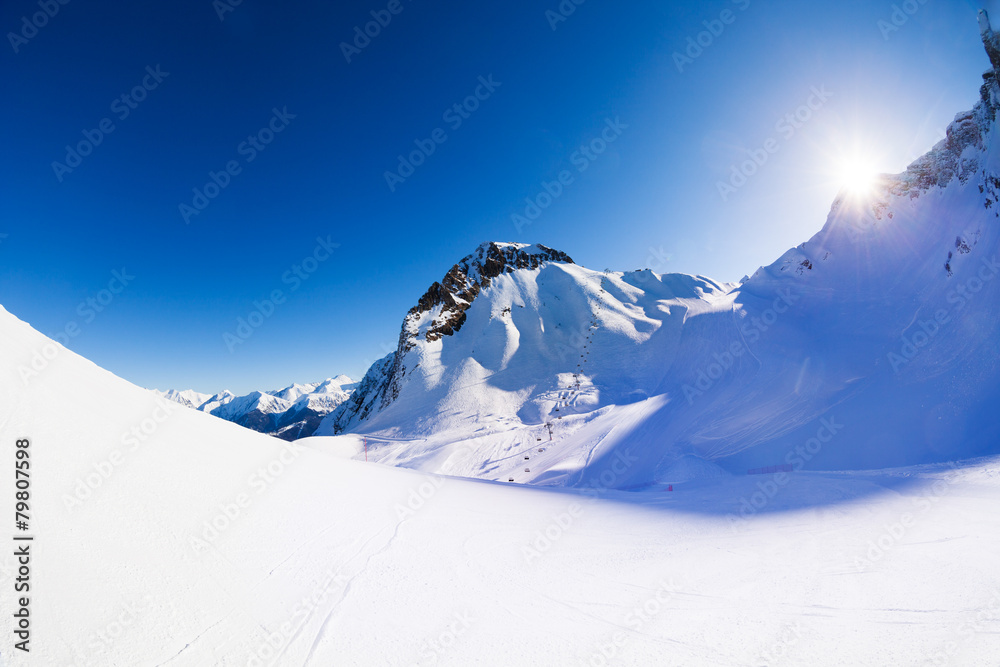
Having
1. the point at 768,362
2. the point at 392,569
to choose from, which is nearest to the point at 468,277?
the point at 768,362

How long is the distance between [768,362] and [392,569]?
29748 mm

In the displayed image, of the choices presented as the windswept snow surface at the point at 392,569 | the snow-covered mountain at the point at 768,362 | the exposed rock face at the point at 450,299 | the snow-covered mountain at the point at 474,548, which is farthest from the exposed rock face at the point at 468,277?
the windswept snow surface at the point at 392,569

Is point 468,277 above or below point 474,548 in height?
above

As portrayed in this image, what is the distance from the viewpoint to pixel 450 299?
69688 mm

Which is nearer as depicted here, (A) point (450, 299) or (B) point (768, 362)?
(B) point (768, 362)

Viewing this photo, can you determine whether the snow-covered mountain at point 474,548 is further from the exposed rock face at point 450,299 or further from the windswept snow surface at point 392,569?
the exposed rock face at point 450,299

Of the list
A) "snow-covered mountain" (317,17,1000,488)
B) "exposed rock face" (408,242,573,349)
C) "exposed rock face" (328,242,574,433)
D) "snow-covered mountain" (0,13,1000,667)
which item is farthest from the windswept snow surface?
"exposed rock face" (408,242,573,349)

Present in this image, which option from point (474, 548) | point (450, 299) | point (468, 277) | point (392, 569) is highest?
point (468, 277)

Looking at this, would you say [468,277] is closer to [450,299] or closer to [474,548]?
[450,299]

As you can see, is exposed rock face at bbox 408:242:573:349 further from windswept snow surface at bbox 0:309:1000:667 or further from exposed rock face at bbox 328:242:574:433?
windswept snow surface at bbox 0:309:1000:667

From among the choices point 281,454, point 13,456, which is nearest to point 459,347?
point 281,454

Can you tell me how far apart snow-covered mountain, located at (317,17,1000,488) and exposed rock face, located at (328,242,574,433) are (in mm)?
1461

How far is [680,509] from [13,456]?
11.3 meters

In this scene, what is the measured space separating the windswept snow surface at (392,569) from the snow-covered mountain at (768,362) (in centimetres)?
968
